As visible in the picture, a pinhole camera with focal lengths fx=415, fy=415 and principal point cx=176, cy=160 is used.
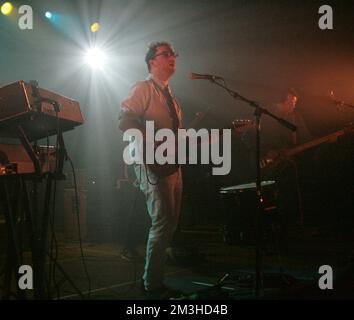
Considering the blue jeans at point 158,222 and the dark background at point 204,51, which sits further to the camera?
the dark background at point 204,51

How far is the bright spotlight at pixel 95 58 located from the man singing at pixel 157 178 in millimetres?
3832

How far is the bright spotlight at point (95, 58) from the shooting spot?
6801 mm

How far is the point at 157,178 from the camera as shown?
297cm

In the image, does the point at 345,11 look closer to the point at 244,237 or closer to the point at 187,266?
the point at 244,237

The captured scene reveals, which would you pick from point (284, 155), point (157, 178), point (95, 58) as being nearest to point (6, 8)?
point (95, 58)

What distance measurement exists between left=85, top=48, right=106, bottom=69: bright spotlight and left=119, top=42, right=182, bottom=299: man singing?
3.83 meters

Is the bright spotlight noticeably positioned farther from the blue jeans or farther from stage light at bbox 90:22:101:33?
the blue jeans

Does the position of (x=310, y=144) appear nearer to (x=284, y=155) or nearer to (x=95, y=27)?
(x=284, y=155)

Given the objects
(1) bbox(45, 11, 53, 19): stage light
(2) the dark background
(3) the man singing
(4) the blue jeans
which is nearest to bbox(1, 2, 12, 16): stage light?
(2) the dark background

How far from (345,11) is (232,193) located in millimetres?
3312

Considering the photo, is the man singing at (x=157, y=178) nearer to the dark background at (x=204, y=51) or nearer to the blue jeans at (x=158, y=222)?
the blue jeans at (x=158, y=222)

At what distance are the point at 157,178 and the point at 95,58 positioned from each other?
456cm

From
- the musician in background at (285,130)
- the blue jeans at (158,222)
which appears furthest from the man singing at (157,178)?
the musician in background at (285,130)

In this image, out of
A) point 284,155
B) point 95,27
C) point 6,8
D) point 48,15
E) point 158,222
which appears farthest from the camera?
point 95,27
